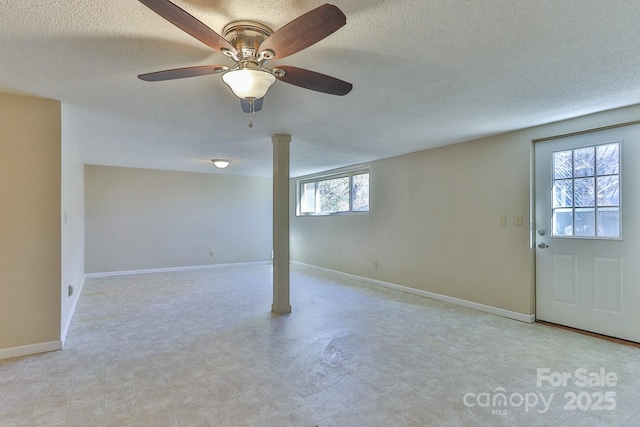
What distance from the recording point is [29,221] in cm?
279

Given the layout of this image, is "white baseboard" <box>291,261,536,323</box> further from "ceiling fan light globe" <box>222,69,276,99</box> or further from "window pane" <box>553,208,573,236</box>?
"ceiling fan light globe" <box>222,69,276,99</box>

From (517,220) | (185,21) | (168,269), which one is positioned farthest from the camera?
(168,269)

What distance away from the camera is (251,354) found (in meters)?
2.78

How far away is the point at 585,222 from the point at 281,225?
313 cm

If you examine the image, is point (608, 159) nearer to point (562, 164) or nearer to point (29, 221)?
point (562, 164)

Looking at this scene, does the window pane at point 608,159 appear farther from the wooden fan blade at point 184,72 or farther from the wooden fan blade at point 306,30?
the wooden fan blade at point 184,72

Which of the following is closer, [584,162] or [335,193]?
[584,162]

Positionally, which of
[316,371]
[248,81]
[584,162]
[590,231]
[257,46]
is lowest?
[316,371]

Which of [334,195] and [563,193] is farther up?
[334,195]

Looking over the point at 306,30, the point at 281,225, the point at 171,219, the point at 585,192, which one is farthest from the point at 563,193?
the point at 171,219

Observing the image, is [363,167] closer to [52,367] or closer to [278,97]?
[278,97]

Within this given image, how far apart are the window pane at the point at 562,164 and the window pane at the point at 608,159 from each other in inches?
9.1

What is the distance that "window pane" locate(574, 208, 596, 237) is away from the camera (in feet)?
10.6

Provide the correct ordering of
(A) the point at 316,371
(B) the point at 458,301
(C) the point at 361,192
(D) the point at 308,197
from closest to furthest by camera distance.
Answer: (A) the point at 316,371
(B) the point at 458,301
(C) the point at 361,192
(D) the point at 308,197
